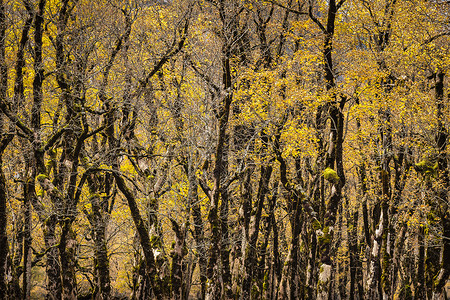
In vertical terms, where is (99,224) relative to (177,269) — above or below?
above

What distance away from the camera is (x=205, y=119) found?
1423 cm

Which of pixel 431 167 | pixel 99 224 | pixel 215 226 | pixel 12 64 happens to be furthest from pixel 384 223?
pixel 12 64

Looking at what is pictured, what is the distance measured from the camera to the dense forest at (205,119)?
486 inches

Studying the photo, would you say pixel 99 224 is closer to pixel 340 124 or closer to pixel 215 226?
pixel 215 226

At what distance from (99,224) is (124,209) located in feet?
20.3

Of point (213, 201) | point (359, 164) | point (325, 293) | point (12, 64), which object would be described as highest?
point (12, 64)

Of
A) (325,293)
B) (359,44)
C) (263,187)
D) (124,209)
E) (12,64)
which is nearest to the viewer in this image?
(325,293)

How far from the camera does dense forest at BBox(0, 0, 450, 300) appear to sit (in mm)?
12352

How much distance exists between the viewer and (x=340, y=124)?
13211 mm

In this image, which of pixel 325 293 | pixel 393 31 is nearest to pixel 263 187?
pixel 325 293

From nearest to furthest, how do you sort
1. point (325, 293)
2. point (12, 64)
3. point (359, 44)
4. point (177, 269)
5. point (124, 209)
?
point (325, 293) → point (12, 64) → point (177, 269) → point (359, 44) → point (124, 209)

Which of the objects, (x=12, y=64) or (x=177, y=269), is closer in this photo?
(x=12, y=64)

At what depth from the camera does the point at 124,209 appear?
Result: 22.8 m

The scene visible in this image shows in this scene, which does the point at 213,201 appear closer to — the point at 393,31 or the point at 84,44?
the point at 84,44
